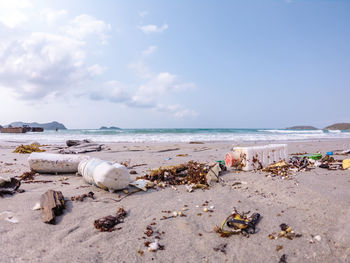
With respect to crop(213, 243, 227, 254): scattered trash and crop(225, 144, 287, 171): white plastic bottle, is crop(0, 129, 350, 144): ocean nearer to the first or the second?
crop(225, 144, 287, 171): white plastic bottle

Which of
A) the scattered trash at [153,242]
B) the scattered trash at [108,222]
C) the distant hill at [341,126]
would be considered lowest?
the scattered trash at [153,242]

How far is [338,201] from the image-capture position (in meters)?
3.06

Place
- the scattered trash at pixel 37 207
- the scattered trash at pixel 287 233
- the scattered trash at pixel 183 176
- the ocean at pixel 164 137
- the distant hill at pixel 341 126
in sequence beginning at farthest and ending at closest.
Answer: the distant hill at pixel 341 126 < the ocean at pixel 164 137 < the scattered trash at pixel 183 176 < the scattered trash at pixel 37 207 < the scattered trash at pixel 287 233

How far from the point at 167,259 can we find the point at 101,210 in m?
1.33

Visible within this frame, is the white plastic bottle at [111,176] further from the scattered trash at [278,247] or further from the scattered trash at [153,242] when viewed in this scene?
the scattered trash at [278,247]

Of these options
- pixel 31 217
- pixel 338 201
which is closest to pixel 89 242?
pixel 31 217

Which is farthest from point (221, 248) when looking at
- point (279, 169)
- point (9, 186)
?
point (9, 186)

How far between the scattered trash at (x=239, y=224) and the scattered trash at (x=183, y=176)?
1.28 meters

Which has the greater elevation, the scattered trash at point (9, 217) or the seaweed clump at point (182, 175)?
the seaweed clump at point (182, 175)

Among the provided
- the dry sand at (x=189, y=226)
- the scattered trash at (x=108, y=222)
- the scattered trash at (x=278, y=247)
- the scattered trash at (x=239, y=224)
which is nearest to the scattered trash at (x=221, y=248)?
the dry sand at (x=189, y=226)

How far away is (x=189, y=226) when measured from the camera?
8.50ft

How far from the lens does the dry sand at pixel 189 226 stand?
209cm

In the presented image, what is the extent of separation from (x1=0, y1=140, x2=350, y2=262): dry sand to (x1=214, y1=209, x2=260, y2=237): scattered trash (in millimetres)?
64

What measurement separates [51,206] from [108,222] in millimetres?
835
